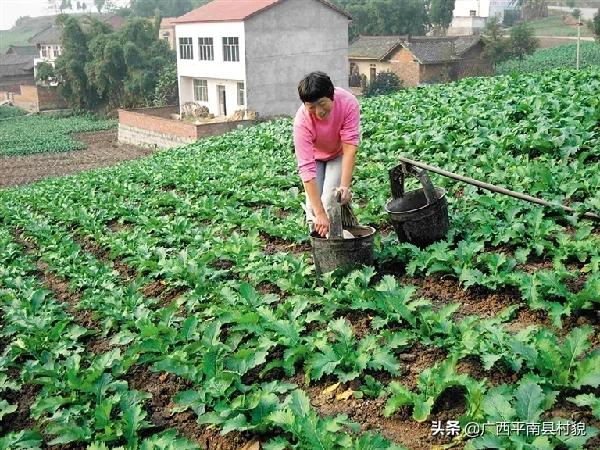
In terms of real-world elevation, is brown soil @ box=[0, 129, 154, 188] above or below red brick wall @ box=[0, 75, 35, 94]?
below

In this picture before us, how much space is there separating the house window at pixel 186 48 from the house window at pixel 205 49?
1005 mm

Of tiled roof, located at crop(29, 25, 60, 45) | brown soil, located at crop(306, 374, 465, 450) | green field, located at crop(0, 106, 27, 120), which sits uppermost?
tiled roof, located at crop(29, 25, 60, 45)

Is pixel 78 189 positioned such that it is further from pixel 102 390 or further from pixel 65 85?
pixel 65 85

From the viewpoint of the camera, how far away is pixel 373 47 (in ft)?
154

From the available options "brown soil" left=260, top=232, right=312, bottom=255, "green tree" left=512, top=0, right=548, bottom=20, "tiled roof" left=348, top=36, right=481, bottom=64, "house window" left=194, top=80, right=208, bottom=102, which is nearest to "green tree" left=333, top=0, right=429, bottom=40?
"tiled roof" left=348, top=36, right=481, bottom=64

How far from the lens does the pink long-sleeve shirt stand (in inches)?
217

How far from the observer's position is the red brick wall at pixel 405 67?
141ft

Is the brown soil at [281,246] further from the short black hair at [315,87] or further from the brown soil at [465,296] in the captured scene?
the short black hair at [315,87]

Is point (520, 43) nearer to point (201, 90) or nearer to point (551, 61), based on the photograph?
point (551, 61)

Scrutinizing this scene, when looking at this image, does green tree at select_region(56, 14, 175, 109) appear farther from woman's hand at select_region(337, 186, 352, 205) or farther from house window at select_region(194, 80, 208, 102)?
woman's hand at select_region(337, 186, 352, 205)

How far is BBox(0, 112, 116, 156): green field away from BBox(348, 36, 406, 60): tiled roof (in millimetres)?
17233

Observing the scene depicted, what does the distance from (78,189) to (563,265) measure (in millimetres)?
10355

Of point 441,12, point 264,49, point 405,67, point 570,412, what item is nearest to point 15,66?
point 441,12

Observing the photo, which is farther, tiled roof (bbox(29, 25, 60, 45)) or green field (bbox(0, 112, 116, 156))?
tiled roof (bbox(29, 25, 60, 45))
